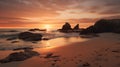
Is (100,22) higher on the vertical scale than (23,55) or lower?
higher

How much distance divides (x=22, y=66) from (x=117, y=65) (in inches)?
190

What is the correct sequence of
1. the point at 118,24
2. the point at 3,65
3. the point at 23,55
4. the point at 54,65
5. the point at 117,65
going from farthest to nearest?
1. the point at 118,24
2. the point at 23,55
3. the point at 3,65
4. the point at 54,65
5. the point at 117,65

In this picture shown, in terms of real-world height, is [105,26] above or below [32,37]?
above

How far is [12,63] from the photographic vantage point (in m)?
8.41

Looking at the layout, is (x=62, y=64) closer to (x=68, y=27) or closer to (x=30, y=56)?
(x=30, y=56)

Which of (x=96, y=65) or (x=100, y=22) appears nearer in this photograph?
(x=96, y=65)

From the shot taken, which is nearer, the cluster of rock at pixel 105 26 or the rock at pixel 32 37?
the rock at pixel 32 37

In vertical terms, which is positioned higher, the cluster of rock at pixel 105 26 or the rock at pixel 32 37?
the cluster of rock at pixel 105 26

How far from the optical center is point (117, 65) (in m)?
6.86

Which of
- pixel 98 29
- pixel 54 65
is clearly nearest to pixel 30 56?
pixel 54 65

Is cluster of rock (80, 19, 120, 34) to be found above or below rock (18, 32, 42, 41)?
above

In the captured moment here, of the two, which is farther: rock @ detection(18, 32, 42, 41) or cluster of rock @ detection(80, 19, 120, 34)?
cluster of rock @ detection(80, 19, 120, 34)

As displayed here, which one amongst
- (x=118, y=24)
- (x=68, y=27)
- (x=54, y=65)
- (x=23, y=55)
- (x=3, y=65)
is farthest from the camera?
(x=68, y=27)

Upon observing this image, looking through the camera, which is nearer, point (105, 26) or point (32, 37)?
point (32, 37)
